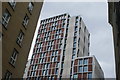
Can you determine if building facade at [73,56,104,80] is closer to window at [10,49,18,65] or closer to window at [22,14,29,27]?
window at [22,14,29,27]

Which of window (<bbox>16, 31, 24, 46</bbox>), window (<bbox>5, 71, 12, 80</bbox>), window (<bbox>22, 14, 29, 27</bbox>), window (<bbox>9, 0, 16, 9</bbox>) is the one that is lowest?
window (<bbox>5, 71, 12, 80</bbox>)

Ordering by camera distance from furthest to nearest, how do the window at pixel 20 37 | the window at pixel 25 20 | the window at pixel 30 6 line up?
1. the window at pixel 30 6
2. the window at pixel 25 20
3. the window at pixel 20 37

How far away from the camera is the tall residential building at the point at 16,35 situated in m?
20.6

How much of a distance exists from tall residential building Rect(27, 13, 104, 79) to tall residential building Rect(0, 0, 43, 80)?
36.7 metres

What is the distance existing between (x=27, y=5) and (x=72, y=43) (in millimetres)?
44838

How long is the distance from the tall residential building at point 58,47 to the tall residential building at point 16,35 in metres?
36.7

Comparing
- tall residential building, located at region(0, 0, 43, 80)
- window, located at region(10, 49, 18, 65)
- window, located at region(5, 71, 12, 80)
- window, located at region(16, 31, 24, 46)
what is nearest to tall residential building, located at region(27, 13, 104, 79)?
tall residential building, located at region(0, 0, 43, 80)

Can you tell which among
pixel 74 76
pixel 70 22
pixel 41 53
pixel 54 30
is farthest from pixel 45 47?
pixel 74 76

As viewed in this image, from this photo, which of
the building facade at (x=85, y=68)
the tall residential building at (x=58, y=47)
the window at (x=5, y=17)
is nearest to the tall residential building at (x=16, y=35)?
the window at (x=5, y=17)

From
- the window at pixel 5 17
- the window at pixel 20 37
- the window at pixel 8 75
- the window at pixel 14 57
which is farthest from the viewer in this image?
the window at pixel 20 37

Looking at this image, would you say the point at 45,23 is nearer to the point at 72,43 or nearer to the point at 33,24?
the point at 72,43

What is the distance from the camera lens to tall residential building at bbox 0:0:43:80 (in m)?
20.6

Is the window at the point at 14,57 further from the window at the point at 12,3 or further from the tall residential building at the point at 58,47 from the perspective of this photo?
the tall residential building at the point at 58,47

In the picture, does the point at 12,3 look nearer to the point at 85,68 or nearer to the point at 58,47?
the point at 85,68
